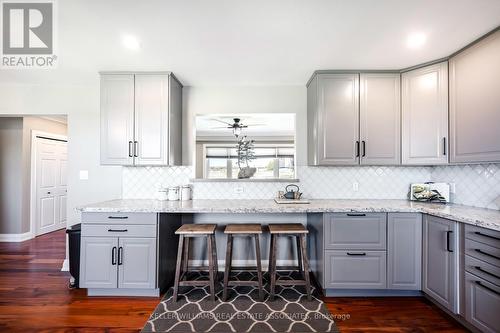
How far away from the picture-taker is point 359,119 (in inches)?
104

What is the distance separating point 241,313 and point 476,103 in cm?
279

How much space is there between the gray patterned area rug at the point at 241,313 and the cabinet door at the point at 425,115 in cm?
189

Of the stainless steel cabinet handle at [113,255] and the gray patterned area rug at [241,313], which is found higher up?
the stainless steel cabinet handle at [113,255]

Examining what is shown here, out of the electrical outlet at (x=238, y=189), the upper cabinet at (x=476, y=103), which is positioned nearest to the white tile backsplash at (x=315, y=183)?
the electrical outlet at (x=238, y=189)

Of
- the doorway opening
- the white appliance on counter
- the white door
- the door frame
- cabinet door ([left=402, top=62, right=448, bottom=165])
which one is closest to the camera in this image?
cabinet door ([left=402, top=62, right=448, bottom=165])

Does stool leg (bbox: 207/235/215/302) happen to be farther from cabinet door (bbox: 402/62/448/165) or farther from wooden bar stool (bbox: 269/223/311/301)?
cabinet door (bbox: 402/62/448/165)

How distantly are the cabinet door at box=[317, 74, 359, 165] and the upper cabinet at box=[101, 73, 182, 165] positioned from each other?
1775mm

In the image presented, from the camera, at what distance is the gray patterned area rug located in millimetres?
1877

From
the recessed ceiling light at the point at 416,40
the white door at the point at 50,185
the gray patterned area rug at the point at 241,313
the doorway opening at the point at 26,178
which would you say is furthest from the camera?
the white door at the point at 50,185

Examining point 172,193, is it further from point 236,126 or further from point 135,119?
point 236,126

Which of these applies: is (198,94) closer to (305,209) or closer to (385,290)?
(305,209)

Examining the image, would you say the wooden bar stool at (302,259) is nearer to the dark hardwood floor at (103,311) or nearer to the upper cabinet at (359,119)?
the dark hardwood floor at (103,311)

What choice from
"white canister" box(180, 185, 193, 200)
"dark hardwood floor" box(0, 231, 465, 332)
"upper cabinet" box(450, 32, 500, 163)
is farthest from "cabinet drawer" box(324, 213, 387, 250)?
"white canister" box(180, 185, 193, 200)

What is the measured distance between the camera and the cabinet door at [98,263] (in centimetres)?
227
